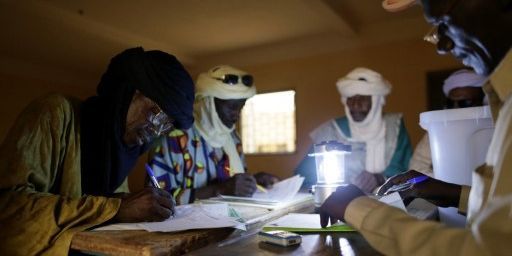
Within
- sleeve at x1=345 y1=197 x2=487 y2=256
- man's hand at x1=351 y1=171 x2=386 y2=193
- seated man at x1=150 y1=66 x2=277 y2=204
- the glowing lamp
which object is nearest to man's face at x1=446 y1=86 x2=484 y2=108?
man's hand at x1=351 y1=171 x2=386 y2=193

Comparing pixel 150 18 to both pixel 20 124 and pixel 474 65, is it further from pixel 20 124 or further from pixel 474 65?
pixel 474 65

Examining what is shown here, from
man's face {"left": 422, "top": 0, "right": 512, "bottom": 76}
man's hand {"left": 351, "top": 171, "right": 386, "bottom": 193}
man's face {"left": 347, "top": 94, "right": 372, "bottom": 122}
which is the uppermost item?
man's face {"left": 347, "top": 94, "right": 372, "bottom": 122}

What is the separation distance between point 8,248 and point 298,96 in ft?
16.5

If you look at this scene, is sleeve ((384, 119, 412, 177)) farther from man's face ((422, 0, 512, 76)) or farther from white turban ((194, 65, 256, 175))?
man's face ((422, 0, 512, 76))

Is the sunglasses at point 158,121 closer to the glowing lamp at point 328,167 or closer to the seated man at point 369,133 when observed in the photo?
the glowing lamp at point 328,167

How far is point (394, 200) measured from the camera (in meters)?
1.27

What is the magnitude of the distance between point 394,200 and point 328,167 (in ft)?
1.39

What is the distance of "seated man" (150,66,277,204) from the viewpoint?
7.59 ft

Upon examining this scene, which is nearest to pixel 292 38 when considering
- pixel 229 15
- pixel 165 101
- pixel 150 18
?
pixel 229 15

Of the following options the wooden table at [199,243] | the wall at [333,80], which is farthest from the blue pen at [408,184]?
the wall at [333,80]

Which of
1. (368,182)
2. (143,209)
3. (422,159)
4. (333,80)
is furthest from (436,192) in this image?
(333,80)

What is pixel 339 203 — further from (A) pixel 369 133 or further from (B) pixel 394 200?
(A) pixel 369 133

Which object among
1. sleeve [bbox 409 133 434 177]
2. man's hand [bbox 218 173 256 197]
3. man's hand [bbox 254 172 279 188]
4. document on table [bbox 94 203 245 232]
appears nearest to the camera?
document on table [bbox 94 203 245 232]

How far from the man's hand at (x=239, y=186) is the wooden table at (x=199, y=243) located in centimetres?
88
